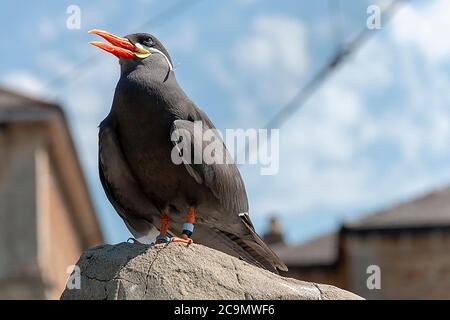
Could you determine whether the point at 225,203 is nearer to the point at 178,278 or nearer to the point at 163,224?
the point at 163,224

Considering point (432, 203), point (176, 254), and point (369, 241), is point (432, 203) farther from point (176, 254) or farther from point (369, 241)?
point (176, 254)

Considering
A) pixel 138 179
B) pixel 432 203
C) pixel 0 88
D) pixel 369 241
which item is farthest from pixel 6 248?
pixel 138 179

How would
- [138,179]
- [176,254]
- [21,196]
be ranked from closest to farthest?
1. [176,254]
2. [138,179]
3. [21,196]

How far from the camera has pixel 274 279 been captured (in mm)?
8945

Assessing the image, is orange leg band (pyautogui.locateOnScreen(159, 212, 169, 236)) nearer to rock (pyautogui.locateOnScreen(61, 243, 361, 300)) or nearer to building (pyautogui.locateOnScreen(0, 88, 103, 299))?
rock (pyautogui.locateOnScreen(61, 243, 361, 300))

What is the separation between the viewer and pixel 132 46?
31.0 feet

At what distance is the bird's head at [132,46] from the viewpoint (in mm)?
9359

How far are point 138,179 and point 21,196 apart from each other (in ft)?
67.7

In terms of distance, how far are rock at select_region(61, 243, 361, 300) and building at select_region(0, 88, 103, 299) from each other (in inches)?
741

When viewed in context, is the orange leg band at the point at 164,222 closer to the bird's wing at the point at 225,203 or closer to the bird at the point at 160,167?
the bird at the point at 160,167

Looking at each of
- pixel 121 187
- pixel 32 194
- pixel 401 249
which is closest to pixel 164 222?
pixel 121 187

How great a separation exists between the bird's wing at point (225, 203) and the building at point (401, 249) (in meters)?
18.7

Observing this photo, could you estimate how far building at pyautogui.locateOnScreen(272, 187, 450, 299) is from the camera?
29.1 meters

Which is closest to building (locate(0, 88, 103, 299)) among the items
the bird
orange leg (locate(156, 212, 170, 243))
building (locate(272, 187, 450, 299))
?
building (locate(272, 187, 450, 299))
